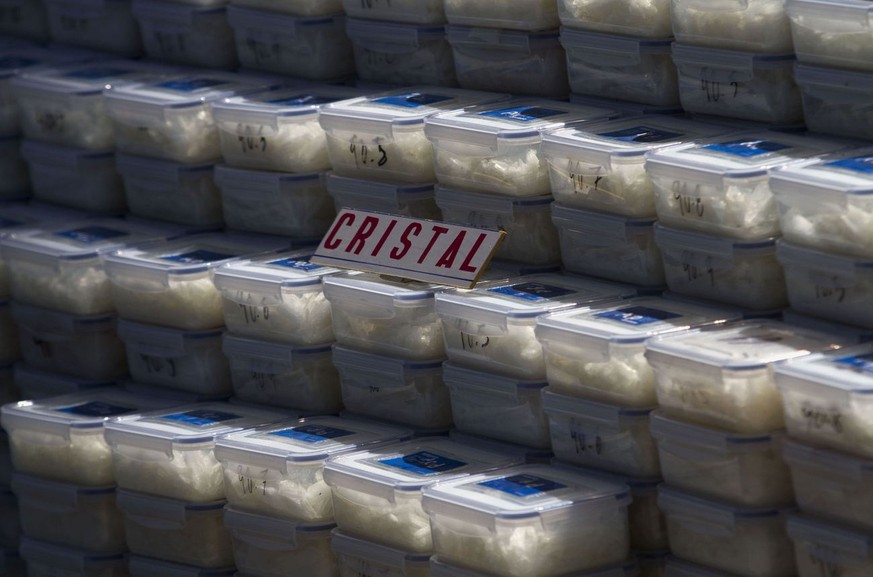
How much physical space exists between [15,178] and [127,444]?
88 centimetres

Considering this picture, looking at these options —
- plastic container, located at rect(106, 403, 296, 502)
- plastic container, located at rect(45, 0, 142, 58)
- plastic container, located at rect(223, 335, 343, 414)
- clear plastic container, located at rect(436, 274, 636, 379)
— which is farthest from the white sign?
plastic container, located at rect(45, 0, 142, 58)

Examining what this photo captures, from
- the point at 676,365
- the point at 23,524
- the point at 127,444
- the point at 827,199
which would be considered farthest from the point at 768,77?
the point at 23,524

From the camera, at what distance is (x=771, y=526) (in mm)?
2229

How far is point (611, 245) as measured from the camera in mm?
2545

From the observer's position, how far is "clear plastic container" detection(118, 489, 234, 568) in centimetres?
275

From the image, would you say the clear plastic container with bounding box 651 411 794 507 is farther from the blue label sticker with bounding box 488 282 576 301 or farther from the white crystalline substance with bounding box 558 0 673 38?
the white crystalline substance with bounding box 558 0 673 38

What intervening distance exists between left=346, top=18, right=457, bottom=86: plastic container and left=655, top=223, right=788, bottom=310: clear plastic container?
0.65 m

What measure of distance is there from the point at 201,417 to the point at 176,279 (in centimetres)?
24

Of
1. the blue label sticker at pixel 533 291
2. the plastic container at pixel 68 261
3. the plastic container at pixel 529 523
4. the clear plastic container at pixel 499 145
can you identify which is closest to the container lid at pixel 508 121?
the clear plastic container at pixel 499 145

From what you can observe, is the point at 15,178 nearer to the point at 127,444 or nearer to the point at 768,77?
the point at 127,444

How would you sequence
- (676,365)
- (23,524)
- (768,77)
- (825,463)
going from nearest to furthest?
1. (825,463)
2. (676,365)
3. (768,77)
4. (23,524)

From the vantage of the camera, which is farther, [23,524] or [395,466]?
[23,524]

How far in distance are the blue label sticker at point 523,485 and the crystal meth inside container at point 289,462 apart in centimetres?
27

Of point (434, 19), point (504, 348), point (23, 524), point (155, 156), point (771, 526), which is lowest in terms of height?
point (23, 524)
